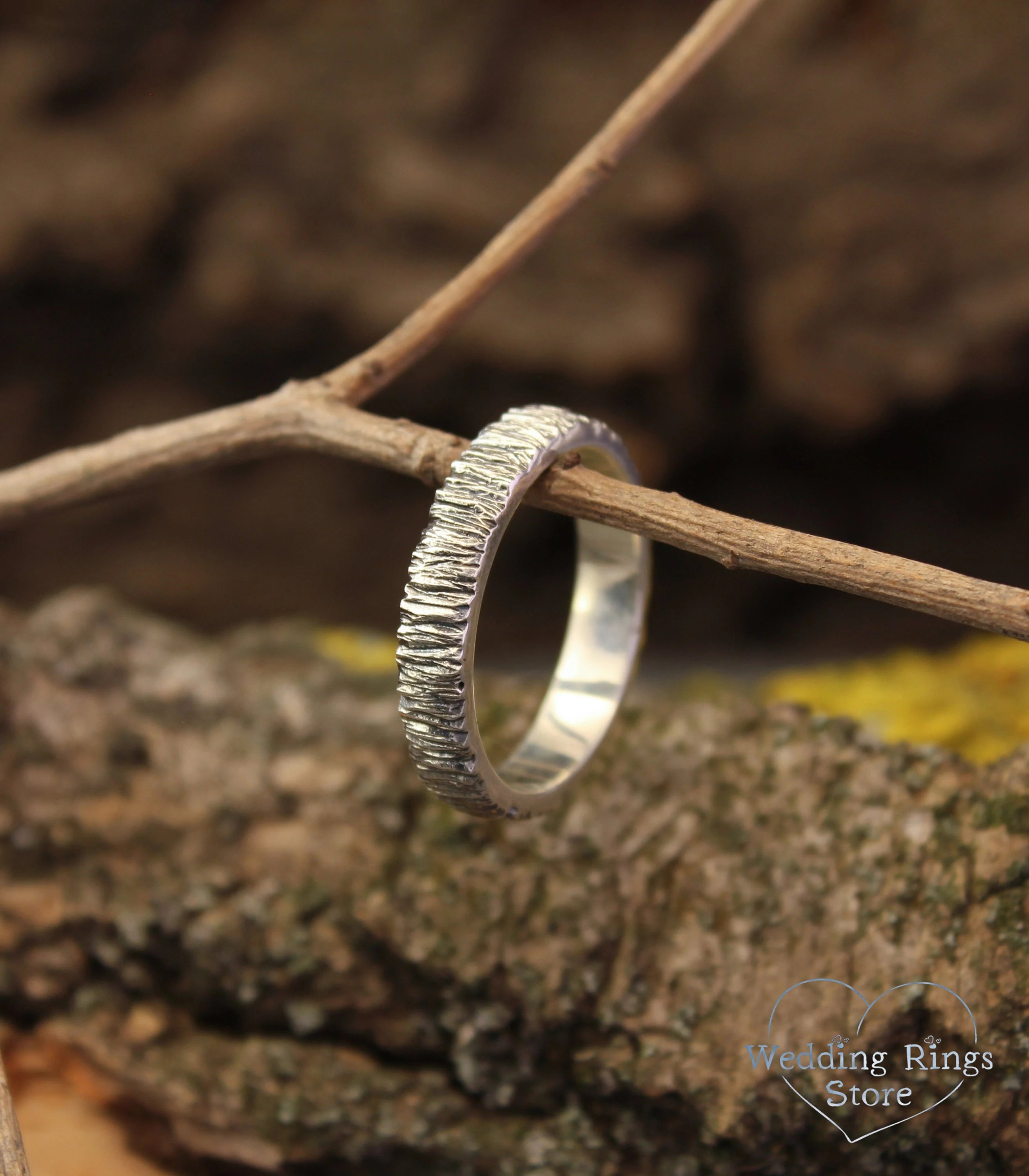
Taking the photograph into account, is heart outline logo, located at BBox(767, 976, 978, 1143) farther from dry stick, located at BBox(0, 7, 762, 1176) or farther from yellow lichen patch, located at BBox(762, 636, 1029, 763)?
dry stick, located at BBox(0, 7, 762, 1176)

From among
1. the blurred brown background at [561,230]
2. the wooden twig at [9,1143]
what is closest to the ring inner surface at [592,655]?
the wooden twig at [9,1143]

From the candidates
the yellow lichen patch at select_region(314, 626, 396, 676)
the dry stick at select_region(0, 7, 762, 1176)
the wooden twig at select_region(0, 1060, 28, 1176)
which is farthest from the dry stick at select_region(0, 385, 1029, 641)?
the yellow lichen patch at select_region(314, 626, 396, 676)

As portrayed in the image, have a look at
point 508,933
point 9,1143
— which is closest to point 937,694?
point 508,933

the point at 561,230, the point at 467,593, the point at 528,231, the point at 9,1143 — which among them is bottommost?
the point at 9,1143

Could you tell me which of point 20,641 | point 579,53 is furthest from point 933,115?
point 20,641

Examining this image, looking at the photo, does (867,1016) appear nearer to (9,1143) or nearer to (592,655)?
(592,655)

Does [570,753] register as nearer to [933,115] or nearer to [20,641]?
[20,641]
